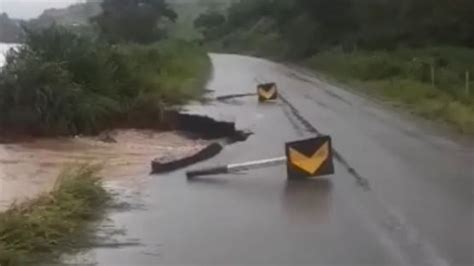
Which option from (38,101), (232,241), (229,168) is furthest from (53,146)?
(232,241)

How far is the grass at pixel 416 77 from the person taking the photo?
88.9 ft

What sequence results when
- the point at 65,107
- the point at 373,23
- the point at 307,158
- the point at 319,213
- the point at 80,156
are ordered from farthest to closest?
the point at 373,23, the point at 65,107, the point at 80,156, the point at 307,158, the point at 319,213

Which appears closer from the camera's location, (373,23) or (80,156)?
(80,156)

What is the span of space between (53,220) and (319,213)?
3.06 m

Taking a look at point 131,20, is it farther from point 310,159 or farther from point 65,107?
point 310,159

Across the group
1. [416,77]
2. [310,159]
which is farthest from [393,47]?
[310,159]

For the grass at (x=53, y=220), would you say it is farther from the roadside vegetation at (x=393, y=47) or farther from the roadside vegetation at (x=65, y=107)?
the roadside vegetation at (x=393, y=47)

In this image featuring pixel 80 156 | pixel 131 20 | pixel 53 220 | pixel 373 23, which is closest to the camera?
pixel 53 220

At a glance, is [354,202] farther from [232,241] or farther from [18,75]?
[18,75]

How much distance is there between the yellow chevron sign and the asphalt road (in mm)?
269

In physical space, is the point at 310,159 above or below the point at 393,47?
above

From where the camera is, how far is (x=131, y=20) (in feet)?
313

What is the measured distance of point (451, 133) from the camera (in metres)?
22.0

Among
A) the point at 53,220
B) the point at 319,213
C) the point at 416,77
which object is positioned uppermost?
the point at 53,220
